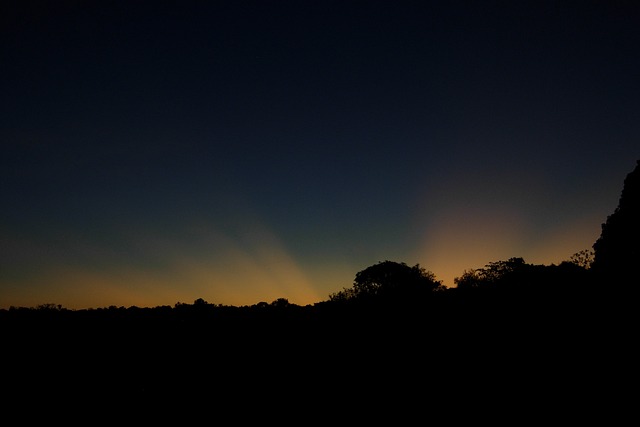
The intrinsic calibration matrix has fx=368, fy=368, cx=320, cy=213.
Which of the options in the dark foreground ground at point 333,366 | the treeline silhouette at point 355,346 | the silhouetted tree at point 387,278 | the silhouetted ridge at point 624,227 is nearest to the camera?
the dark foreground ground at point 333,366

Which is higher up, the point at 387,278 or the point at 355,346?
the point at 387,278

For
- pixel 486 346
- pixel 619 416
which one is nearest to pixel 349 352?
pixel 486 346

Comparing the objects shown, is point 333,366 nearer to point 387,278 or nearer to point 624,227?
point 624,227

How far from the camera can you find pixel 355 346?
464 inches

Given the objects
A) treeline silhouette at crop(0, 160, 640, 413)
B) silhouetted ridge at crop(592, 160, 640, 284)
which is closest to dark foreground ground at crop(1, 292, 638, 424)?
treeline silhouette at crop(0, 160, 640, 413)

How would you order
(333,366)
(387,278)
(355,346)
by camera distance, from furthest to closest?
(387,278) → (355,346) → (333,366)

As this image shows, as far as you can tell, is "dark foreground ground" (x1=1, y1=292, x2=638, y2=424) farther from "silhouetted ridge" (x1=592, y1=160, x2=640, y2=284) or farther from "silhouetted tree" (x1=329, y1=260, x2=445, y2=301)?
"silhouetted tree" (x1=329, y1=260, x2=445, y2=301)

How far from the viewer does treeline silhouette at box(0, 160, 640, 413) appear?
10.1 m

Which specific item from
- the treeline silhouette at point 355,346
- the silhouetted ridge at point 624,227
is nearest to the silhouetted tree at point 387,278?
the silhouetted ridge at point 624,227

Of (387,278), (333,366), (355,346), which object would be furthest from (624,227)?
(387,278)

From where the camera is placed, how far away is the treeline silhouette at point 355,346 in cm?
1005

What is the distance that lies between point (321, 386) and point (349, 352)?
1385 mm

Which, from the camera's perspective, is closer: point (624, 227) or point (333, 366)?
point (333, 366)

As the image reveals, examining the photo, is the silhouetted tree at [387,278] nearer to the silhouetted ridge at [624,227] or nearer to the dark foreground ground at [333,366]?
the silhouetted ridge at [624,227]
